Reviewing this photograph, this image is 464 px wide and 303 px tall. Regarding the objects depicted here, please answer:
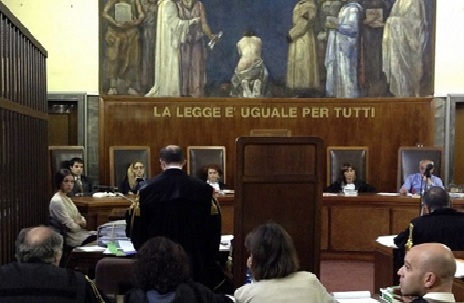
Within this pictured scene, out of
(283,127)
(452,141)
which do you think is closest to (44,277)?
(283,127)

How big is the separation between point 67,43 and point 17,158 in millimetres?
6541

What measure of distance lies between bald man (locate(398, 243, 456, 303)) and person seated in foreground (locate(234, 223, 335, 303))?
1.58 ft

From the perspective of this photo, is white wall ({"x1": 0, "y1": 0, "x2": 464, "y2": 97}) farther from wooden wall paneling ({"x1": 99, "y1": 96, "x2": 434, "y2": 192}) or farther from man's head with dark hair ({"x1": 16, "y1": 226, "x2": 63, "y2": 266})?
man's head with dark hair ({"x1": 16, "y1": 226, "x2": 63, "y2": 266})

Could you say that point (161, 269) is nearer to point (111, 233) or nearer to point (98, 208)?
point (111, 233)

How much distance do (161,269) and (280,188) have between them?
56.9 inches

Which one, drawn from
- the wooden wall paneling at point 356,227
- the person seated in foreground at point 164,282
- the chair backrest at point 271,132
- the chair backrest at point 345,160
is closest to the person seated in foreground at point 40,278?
the person seated in foreground at point 164,282

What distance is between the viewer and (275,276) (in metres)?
3.15

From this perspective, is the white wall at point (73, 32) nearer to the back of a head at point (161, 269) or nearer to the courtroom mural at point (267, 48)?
the courtroom mural at point (267, 48)

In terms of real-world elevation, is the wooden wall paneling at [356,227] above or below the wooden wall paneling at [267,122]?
below

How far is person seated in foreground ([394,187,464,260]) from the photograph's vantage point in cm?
493

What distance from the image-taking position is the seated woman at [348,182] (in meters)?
9.52

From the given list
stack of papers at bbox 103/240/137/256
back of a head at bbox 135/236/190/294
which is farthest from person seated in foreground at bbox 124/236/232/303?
stack of papers at bbox 103/240/137/256

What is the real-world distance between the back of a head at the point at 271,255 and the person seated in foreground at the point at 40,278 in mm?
789

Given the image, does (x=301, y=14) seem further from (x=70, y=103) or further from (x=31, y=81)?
(x=31, y=81)
